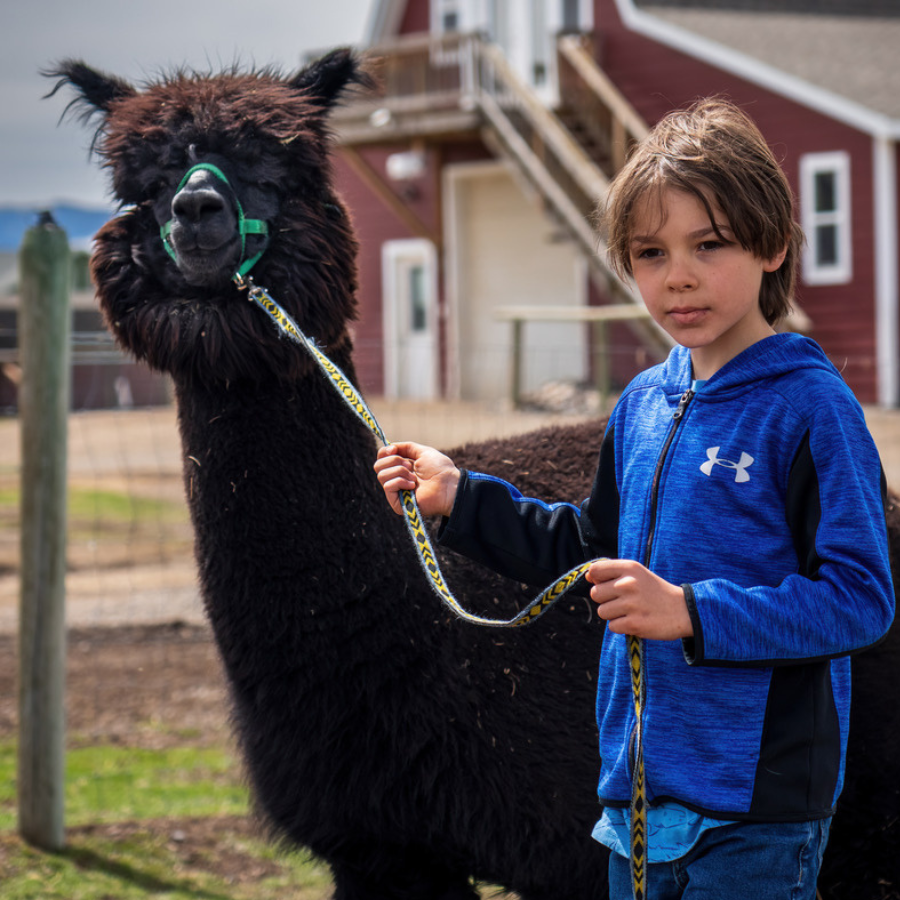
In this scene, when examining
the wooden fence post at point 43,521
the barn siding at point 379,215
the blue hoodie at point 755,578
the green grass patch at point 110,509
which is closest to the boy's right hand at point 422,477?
the blue hoodie at point 755,578

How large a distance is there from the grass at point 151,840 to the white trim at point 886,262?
12.2 metres

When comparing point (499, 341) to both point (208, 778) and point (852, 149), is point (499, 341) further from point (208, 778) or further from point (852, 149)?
point (208, 778)

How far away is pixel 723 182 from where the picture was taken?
1708mm

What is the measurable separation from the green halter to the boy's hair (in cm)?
98

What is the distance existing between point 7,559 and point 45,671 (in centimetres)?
551

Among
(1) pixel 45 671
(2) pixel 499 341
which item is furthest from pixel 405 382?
(1) pixel 45 671

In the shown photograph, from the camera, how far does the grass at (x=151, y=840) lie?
147 inches

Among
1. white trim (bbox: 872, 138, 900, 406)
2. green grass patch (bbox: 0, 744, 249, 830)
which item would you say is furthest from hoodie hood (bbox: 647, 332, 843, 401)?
white trim (bbox: 872, 138, 900, 406)

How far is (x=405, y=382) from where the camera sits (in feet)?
64.7

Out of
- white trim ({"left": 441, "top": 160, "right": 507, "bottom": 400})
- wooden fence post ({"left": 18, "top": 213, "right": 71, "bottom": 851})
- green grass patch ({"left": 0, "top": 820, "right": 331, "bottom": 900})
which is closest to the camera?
green grass patch ({"left": 0, "top": 820, "right": 331, "bottom": 900})

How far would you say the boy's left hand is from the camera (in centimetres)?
155

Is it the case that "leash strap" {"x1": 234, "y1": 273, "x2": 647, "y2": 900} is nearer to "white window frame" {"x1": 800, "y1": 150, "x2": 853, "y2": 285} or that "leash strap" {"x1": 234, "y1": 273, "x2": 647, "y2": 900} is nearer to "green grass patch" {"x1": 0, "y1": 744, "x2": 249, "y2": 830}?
"green grass patch" {"x1": 0, "y1": 744, "x2": 249, "y2": 830}

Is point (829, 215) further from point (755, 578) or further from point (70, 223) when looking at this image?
point (70, 223)

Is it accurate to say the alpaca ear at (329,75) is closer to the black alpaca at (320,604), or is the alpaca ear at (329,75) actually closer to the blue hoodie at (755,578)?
the black alpaca at (320,604)
